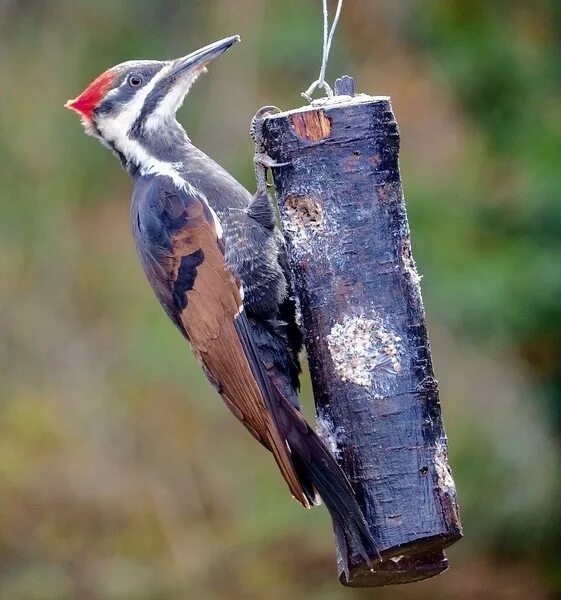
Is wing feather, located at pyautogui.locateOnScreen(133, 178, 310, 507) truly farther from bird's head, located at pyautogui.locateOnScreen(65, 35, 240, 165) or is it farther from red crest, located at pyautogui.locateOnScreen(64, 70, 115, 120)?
red crest, located at pyautogui.locateOnScreen(64, 70, 115, 120)

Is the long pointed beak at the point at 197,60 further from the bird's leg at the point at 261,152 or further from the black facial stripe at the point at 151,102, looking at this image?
the bird's leg at the point at 261,152

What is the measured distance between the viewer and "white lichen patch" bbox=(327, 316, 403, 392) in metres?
3.32

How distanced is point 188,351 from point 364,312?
14.0 feet

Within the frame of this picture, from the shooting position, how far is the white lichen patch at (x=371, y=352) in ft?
10.9

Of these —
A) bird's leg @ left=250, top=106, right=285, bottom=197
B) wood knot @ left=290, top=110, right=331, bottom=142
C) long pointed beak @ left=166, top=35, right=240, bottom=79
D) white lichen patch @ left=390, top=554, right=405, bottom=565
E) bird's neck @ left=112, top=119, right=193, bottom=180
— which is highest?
long pointed beak @ left=166, top=35, right=240, bottom=79

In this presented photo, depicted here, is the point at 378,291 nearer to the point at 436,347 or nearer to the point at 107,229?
the point at 436,347

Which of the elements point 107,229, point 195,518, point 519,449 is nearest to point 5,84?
point 107,229

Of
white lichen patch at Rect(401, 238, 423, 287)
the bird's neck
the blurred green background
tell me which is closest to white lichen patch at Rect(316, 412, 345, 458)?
white lichen patch at Rect(401, 238, 423, 287)

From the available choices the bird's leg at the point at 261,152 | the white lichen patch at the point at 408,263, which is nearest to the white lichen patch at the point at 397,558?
the white lichen patch at the point at 408,263

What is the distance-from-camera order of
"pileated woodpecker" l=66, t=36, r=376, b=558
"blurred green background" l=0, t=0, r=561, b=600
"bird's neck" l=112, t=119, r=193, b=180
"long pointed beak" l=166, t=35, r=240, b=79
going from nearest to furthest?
"pileated woodpecker" l=66, t=36, r=376, b=558 → "long pointed beak" l=166, t=35, r=240, b=79 → "bird's neck" l=112, t=119, r=193, b=180 → "blurred green background" l=0, t=0, r=561, b=600

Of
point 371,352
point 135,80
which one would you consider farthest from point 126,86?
point 371,352

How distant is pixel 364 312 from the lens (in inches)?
131

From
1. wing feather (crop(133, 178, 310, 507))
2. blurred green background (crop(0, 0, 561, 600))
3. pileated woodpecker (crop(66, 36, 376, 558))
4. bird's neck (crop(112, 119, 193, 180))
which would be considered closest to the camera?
pileated woodpecker (crop(66, 36, 376, 558))

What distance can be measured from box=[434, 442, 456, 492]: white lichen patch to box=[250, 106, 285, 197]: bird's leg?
3.11ft
